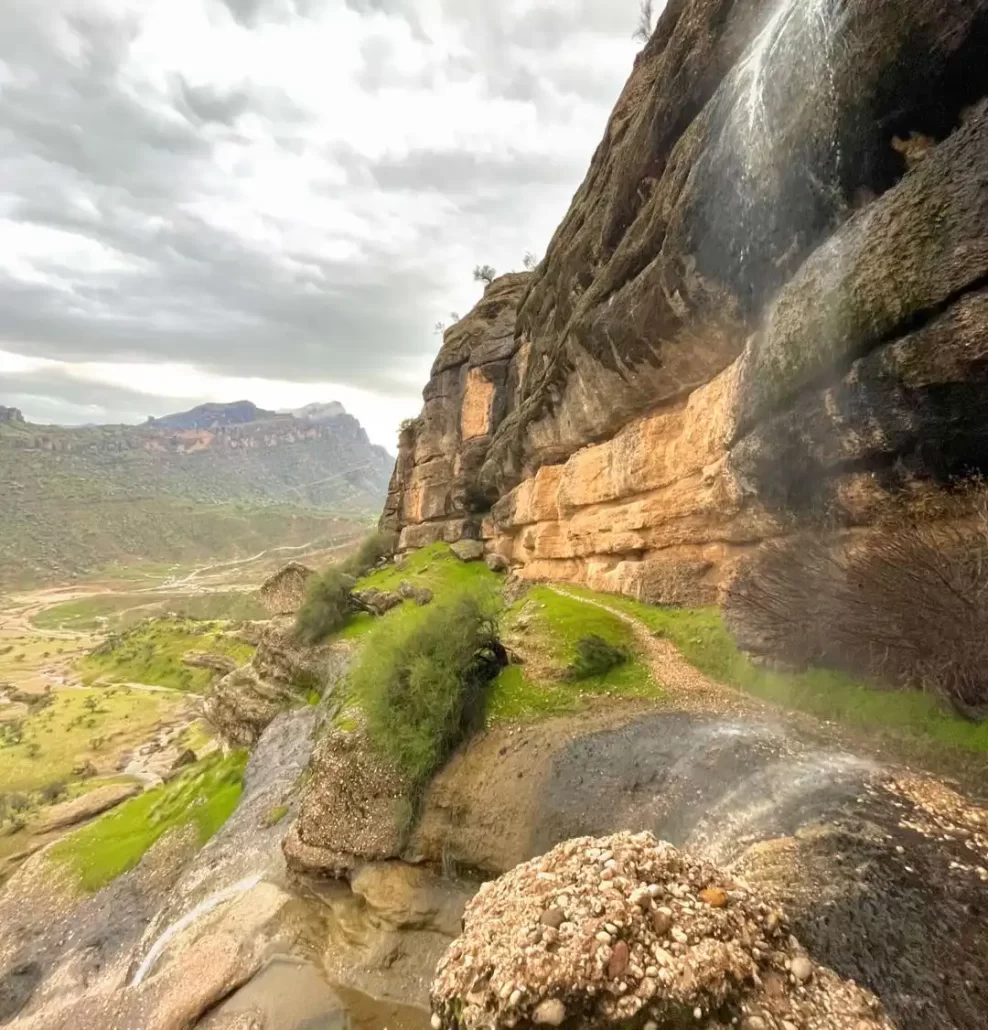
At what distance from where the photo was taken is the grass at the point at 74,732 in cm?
4138

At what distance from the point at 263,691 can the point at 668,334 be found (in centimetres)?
2468

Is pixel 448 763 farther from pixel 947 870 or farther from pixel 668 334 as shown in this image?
pixel 668 334

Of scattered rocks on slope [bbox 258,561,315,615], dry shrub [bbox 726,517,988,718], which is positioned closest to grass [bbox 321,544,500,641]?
scattered rocks on slope [bbox 258,561,315,615]

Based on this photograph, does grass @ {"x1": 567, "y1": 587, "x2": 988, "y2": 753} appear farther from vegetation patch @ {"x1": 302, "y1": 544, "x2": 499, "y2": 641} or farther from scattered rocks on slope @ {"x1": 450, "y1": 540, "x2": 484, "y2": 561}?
scattered rocks on slope @ {"x1": 450, "y1": 540, "x2": 484, "y2": 561}

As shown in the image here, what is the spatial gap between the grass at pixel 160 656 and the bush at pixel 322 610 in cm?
3778

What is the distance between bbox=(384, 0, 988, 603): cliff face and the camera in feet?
33.9

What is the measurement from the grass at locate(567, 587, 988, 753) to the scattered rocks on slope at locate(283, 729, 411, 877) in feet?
30.1

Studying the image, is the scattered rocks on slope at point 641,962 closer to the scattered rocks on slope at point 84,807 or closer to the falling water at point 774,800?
the falling water at point 774,800

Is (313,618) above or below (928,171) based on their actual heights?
below

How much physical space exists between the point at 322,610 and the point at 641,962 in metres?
25.8

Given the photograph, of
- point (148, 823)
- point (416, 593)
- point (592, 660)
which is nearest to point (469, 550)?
point (416, 593)

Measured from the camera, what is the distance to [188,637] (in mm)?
84562

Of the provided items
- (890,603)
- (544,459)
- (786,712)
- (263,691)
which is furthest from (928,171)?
(263,691)

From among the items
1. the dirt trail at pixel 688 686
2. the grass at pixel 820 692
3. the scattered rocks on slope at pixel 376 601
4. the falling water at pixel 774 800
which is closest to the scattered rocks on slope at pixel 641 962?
the falling water at pixel 774 800
